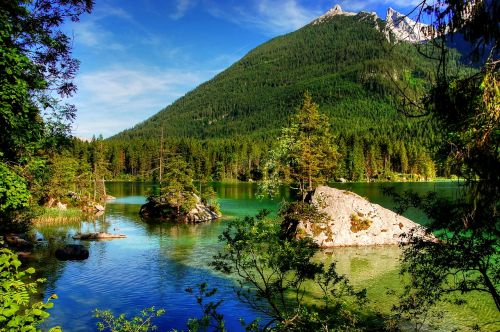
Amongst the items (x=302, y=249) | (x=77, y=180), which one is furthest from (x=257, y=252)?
(x=77, y=180)

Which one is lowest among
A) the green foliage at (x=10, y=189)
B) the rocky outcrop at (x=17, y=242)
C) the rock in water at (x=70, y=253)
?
the rock in water at (x=70, y=253)

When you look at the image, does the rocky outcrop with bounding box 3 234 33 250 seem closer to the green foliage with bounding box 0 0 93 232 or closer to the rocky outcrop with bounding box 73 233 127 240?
the rocky outcrop with bounding box 73 233 127 240

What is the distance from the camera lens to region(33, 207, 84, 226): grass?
4349 centimetres

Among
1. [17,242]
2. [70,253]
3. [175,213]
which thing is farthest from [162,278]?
[175,213]

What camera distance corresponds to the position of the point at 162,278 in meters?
24.4

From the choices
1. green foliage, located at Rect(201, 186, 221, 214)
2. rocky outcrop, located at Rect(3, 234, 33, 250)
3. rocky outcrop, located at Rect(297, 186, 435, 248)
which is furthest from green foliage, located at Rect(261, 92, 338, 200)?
rocky outcrop, located at Rect(3, 234, 33, 250)

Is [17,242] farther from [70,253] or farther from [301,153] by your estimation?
[301,153]

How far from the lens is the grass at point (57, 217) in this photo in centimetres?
4349

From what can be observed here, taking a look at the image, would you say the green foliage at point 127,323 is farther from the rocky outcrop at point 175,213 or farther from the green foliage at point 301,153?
the rocky outcrop at point 175,213

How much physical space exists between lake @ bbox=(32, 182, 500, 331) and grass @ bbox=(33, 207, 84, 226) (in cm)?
285

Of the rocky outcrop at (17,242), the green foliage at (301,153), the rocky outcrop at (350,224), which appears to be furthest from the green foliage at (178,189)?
the rocky outcrop at (350,224)

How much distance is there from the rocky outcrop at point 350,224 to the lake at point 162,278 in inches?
49.2

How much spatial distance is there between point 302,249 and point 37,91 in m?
12.8

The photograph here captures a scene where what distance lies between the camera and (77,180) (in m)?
55.8
